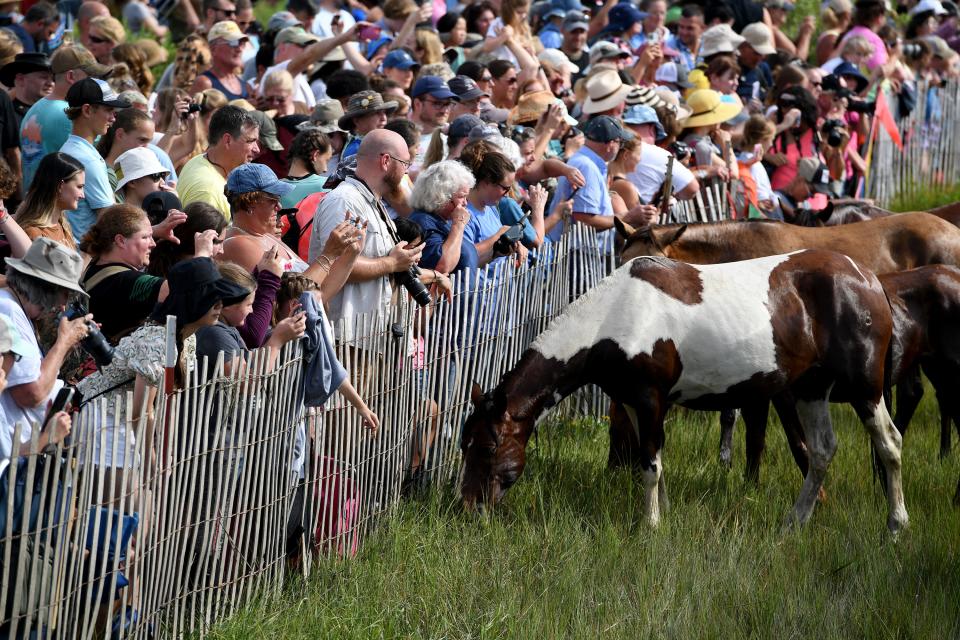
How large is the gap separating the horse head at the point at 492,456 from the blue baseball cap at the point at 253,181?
5.47 ft

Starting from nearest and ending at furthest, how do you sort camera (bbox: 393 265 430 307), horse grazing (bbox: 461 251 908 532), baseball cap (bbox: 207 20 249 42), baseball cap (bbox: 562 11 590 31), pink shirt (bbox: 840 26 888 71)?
1. camera (bbox: 393 265 430 307)
2. horse grazing (bbox: 461 251 908 532)
3. baseball cap (bbox: 207 20 249 42)
4. baseball cap (bbox: 562 11 590 31)
5. pink shirt (bbox: 840 26 888 71)

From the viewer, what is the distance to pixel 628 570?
6.94 m

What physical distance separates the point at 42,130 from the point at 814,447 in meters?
5.04

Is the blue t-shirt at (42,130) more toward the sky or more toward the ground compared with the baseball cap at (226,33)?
more toward the ground

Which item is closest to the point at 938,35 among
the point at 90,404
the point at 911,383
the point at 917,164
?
the point at 917,164

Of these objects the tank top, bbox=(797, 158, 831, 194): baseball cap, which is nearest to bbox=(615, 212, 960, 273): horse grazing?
bbox=(797, 158, 831, 194): baseball cap

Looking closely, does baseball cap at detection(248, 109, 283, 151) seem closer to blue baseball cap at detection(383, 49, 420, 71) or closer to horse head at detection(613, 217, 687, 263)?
horse head at detection(613, 217, 687, 263)

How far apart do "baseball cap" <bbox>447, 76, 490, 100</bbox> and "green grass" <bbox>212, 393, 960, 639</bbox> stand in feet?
10.8

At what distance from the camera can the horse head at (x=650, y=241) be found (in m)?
9.50

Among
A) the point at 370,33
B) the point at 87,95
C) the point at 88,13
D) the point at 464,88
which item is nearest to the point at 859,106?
the point at 370,33

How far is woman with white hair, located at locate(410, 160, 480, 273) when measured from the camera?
26.7 feet

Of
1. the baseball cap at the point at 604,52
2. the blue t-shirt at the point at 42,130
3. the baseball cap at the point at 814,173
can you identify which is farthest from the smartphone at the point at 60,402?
the baseball cap at the point at 814,173

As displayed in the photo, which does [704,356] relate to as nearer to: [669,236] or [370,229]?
[669,236]

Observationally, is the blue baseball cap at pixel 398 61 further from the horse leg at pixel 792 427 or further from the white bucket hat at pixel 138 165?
the horse leg at pixel 792 427
